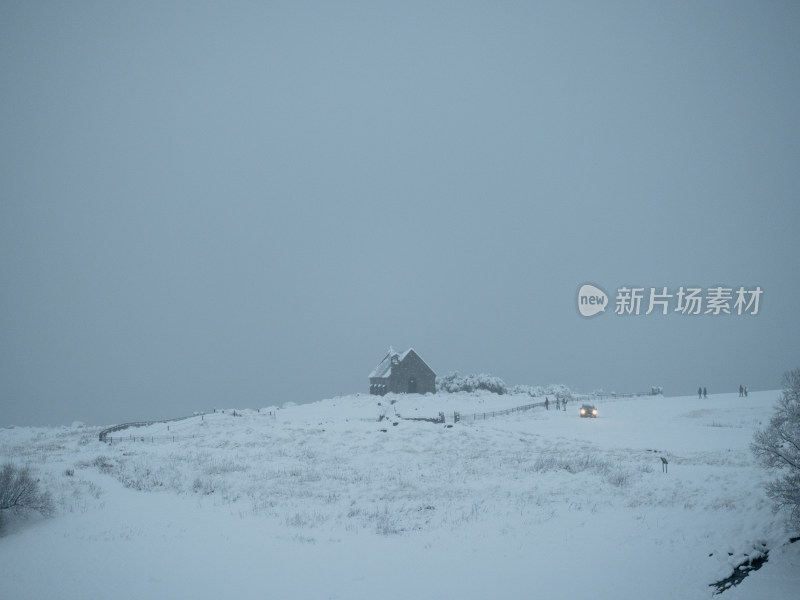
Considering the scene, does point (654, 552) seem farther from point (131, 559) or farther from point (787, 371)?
point (131, 559)

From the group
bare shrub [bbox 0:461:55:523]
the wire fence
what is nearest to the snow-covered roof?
the wire fence

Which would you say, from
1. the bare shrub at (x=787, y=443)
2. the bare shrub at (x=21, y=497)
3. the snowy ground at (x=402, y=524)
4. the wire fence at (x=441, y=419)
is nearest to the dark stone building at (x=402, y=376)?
the wire fence at (x=441, y=419)

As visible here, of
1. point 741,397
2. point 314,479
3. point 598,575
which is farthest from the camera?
point 741,397

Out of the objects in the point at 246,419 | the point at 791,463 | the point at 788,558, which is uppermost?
the point at 791,463

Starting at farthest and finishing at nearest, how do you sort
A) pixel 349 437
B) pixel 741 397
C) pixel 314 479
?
1. pixel 741 397
2. pixel 349 437
3. pixel 314 479

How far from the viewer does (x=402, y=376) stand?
71750mm

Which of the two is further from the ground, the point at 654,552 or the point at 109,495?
the point at 654,552

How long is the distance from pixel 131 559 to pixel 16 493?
7323 mm

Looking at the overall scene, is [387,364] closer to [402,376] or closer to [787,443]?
[402,376]

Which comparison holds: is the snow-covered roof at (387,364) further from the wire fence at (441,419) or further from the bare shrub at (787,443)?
the bare shrub at (787,443)

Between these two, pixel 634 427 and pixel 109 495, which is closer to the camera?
pixel 109 495

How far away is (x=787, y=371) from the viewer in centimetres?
1277

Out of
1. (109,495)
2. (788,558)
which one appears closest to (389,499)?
(109,495)

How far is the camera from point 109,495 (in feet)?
69.4
